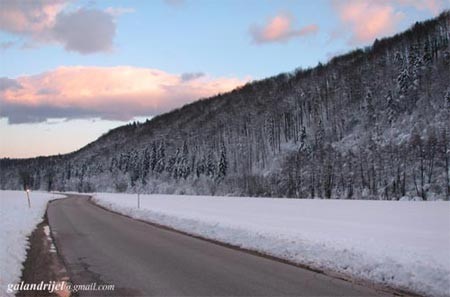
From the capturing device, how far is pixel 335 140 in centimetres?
12088

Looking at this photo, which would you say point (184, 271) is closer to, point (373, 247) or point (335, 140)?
point (373, 247)

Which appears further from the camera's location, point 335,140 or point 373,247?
point 335,140

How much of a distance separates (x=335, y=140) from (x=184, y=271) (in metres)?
114

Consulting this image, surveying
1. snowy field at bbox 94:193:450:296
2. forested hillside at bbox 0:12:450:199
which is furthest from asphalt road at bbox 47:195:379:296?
forested hillside at bbox 0:12:450:199

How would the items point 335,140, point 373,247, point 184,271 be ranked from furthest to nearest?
point 335,140
point 373,247
point 184,271

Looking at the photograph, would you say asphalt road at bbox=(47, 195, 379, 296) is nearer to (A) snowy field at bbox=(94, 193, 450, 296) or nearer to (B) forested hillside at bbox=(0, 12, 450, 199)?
(A) snowy field at bbox=(94, 193, 450, 296)

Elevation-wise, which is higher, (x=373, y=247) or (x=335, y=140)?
(x=335, y=140)

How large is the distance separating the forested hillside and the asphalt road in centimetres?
6253

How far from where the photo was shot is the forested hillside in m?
86.3

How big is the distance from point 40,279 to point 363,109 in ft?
412

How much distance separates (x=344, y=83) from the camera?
159m

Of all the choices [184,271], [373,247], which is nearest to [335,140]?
[373,247]

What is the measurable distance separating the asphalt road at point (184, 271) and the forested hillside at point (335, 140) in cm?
6253

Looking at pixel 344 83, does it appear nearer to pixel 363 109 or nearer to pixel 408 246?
pixel 363 109
